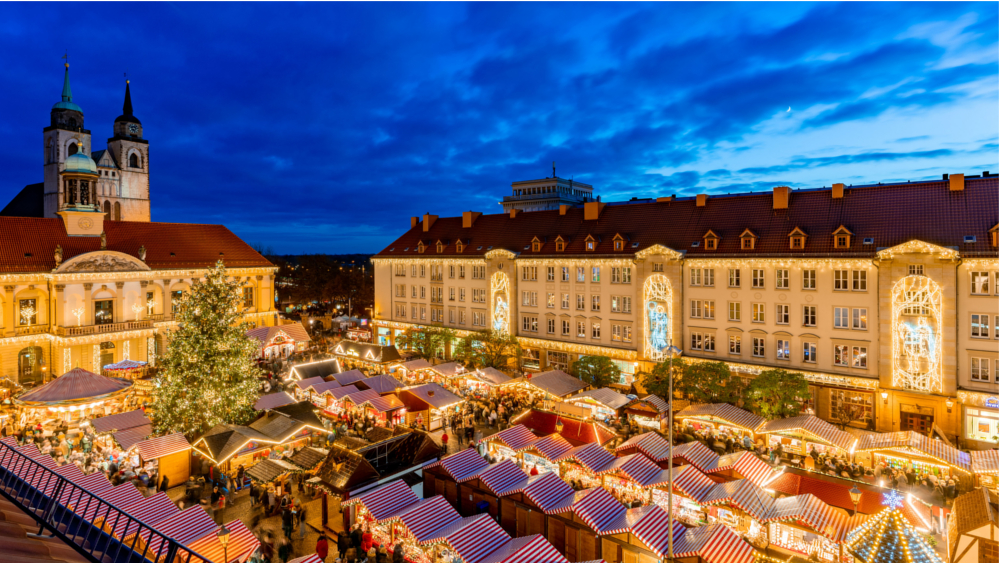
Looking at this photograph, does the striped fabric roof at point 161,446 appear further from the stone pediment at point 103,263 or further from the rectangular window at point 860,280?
the rectangular window at point 860,280

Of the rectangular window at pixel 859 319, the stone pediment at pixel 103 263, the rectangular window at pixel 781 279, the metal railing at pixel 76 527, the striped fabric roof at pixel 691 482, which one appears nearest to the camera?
the metal railing at pixel 76 527

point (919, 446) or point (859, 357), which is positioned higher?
point (859, 357)

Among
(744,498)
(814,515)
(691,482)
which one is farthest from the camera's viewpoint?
(691,482)

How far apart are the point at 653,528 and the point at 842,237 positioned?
26.2 metres

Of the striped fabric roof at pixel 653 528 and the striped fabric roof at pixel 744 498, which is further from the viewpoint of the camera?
the striped fabric roof at pixel 744 498

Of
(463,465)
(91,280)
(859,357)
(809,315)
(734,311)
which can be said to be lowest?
(463,465)

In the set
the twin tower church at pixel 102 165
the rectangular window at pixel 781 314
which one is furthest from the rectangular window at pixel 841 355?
the twin tower church at pixel 102 165

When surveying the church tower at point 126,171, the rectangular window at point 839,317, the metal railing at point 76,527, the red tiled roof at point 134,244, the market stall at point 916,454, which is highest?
the church tower at point 126,171

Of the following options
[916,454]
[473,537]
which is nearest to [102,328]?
[473,537]

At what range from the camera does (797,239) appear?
35281 mm

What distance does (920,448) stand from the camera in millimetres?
23125

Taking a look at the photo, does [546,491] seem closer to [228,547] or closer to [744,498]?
[744,498]

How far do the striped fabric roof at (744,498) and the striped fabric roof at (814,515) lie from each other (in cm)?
29

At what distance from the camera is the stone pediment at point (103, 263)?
43031 mm
